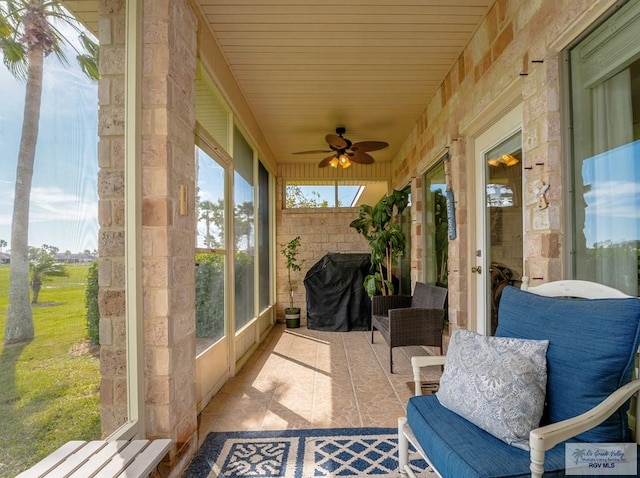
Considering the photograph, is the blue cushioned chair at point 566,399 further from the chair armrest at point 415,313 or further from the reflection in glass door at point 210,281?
the chair armrest at point 415,313

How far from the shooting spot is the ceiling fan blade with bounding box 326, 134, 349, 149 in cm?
414

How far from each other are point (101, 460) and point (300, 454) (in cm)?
101

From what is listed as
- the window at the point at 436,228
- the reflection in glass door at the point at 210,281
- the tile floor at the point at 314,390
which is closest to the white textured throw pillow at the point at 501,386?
the tile floor at the point at 314,390

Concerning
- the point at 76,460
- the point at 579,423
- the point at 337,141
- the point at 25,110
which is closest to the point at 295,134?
the point at 337,141

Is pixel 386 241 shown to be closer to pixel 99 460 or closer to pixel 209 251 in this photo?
pixel 209 251

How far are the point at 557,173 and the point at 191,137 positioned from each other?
6.47ft

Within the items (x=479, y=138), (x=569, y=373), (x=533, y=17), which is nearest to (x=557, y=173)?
(x=533, y=17)

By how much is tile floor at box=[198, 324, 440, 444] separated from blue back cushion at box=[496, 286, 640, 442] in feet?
4.20

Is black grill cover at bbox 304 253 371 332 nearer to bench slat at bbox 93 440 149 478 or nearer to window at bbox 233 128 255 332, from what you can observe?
window at bbox 233 128 255 332

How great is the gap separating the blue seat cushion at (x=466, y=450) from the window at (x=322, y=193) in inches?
196

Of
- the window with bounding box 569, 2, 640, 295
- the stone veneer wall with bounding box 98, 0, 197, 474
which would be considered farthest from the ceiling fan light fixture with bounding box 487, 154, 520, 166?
the stone veneer wall with bounding box 98, 0, 197, 474

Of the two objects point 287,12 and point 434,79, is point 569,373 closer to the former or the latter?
point 287,12

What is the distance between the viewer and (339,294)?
546 cm

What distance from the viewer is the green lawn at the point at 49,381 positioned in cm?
113
